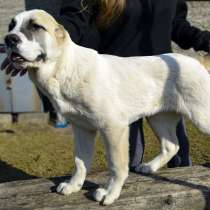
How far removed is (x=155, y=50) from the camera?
355 centimetres

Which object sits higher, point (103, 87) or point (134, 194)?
point (103, 87)

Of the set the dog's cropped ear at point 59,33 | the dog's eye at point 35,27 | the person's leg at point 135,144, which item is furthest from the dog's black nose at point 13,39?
the person's leg at point 135,144

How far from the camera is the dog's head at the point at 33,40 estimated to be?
98.0 inches

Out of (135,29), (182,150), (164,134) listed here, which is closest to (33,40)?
(135,29)

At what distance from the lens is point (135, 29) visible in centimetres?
350

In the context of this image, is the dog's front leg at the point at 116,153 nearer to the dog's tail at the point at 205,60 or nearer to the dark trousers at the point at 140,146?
the dog's tail at the point at 205,60

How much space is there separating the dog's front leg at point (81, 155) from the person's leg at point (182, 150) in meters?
0.97

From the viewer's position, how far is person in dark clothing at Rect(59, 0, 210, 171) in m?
3.33

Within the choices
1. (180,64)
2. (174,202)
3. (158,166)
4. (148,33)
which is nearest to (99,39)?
(148,33)

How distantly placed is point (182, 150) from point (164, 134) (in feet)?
1.87

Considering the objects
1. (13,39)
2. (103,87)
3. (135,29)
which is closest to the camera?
(13,39)

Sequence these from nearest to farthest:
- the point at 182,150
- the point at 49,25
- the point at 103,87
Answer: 1. the point at 49,25
2. the point at 103,87
3. the point at 182,150

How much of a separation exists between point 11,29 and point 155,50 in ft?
4.05

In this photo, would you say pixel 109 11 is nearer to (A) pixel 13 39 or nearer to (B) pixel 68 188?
(A) pixel 13 39
